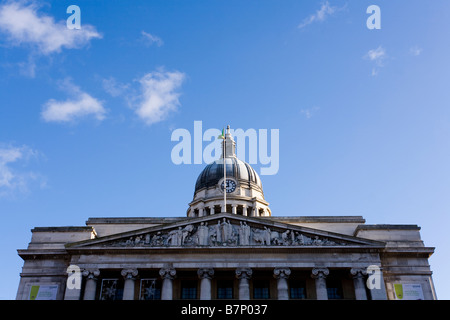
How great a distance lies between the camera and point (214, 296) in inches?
1490

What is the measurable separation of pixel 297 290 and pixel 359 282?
15.6 feet

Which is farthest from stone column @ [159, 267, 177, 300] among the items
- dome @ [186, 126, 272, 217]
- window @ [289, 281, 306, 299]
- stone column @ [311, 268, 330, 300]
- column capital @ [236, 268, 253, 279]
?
dome @ [186, 126, 272, 217]

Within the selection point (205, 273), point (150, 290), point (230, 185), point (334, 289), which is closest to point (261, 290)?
point (205, 273)

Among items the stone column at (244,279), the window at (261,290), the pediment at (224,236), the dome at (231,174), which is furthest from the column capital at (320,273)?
the dome at (231,174)

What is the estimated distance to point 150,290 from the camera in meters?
37.7

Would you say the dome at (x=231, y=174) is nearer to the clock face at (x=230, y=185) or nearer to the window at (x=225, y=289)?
the clock face at (x=230, y=185)

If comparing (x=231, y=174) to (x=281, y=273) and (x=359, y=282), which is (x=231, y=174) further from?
(x=359, y=282)

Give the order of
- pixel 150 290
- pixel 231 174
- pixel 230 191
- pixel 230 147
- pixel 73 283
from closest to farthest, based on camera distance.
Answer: pixel 73 283, pixel 150 290, pixel 230 191, pixel 231 174, pixel 230 147

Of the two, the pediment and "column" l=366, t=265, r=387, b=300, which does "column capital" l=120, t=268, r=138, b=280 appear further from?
"column" l=366, t=265, r=387, b=300

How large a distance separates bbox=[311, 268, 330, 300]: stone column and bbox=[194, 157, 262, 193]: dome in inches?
954
